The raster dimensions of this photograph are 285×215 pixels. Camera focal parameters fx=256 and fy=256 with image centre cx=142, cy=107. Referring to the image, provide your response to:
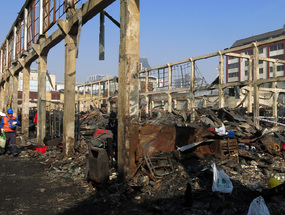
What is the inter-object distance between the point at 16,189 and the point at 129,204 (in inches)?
118

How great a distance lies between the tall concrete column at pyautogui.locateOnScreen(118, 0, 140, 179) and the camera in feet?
20.2

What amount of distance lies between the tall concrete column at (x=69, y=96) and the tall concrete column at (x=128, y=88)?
404cm

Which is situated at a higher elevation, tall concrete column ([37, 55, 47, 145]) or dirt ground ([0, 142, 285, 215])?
tall concrete column ([37, 55, 47, 145])

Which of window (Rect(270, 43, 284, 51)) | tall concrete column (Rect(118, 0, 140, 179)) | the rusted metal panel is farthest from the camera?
window (Rect(270, 43, 284, 51))

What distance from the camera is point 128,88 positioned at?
20.5 ft

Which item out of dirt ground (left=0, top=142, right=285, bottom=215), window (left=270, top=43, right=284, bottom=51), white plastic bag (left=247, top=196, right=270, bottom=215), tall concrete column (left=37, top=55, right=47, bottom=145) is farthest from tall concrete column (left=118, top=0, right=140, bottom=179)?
window (left=270, top=43, right=284, bottom=51)

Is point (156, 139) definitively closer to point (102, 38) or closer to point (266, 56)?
point (102, 38)

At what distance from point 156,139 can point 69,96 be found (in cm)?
458

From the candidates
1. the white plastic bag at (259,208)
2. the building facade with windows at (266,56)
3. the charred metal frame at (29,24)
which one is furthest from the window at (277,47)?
the white plastic bag at (259,208)

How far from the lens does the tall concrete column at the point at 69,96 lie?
31.9 ft

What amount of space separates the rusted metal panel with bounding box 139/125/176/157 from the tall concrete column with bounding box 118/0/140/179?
0.88 ft

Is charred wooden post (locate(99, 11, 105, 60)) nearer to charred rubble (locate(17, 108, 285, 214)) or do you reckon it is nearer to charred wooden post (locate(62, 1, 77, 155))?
charred wooden post (locate(62, 1, 77, 155))

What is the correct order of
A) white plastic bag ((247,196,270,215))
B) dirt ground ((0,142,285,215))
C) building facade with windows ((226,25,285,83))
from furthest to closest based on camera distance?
building facade with windows ((226,25,285,83)) < dirt ground ((0,142,285,215)) < white plastic bag ((247,196,270,215))

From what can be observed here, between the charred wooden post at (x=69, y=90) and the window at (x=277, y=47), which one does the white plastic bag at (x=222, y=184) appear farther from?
the window at (x=277, y=47)
